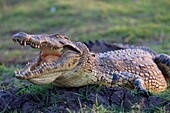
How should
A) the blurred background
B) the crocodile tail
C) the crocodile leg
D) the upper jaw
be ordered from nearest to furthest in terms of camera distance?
the upper jaw → the crocodile leg → the crocodile tail → the blurred background

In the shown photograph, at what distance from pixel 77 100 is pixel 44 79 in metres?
0.39

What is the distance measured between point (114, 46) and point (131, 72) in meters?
2.19

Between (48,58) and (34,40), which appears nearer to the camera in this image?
(34,40)

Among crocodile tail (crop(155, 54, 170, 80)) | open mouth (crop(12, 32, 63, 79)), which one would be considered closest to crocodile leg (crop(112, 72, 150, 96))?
open mouth (crop(12, 32, 63, 79))

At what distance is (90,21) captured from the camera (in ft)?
41.2

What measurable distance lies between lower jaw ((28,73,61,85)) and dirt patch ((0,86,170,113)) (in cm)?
22

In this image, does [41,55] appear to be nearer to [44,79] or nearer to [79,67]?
[44,79]

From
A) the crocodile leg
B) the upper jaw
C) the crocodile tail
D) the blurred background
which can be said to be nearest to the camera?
the upper jaw

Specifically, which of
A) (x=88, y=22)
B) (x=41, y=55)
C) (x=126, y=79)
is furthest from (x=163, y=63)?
(x=88, y=22)

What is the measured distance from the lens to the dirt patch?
4.04 m

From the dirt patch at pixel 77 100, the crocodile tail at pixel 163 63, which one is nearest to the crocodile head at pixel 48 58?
the dirt patch at pixel 77 100

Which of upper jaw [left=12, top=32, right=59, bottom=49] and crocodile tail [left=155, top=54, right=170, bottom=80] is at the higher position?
upper jaw [left=12, top=32, right=59, bottom=49]

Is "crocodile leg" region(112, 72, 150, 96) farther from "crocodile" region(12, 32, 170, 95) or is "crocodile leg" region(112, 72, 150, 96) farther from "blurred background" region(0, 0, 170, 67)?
"blurred background" region(0, 0, 170, 67)

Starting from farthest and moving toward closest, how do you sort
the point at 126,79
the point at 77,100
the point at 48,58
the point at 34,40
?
the point at 126,79 < the point at 48,58 < the point at 77,100 < the point at 34,40
